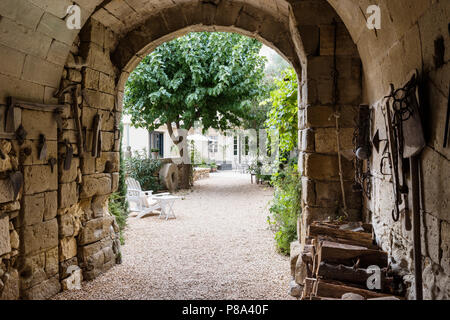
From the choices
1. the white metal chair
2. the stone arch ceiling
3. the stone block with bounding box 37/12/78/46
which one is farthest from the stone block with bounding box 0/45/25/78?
the white metal chair

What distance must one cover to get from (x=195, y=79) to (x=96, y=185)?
23.1ft

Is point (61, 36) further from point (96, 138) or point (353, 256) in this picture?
point (353, 256)

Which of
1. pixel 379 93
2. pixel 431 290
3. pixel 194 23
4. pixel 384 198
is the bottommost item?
pixel 431 290

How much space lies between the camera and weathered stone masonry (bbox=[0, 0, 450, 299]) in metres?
1.89

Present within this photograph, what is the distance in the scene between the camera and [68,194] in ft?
12.6

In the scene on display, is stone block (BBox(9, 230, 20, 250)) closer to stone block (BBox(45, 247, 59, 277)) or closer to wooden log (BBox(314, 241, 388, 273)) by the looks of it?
stone block (BBox(45, 247, 59, 277))

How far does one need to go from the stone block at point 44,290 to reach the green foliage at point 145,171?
7.03 m

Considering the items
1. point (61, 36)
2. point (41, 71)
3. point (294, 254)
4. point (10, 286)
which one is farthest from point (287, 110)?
point (10, 286)

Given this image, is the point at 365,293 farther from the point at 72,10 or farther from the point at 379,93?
the point at 72,10

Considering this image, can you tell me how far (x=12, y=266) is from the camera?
125 inches

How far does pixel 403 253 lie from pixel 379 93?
4.66 ft

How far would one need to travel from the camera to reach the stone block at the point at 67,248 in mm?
3838

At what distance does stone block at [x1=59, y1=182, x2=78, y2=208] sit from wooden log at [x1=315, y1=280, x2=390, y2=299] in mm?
2935

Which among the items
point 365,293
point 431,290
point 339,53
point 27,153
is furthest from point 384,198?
point 27,153
